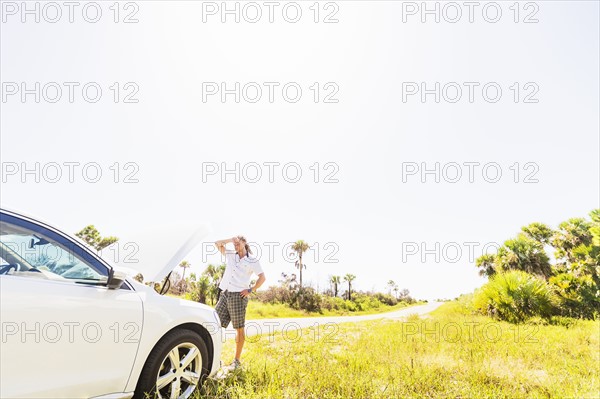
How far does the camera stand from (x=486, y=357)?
5070 mm

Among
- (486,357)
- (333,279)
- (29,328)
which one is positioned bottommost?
(333,279)

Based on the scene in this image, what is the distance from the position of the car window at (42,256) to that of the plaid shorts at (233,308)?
2176 mm

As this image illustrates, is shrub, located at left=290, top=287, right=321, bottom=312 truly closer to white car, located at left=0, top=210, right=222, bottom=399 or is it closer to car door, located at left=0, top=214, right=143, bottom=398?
white car, located at left=0, top=210, right=222, bottom=399

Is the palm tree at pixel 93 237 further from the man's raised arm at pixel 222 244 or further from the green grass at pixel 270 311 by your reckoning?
the man's raised arm at pixel 222 244

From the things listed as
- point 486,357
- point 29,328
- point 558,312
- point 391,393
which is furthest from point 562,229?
point 29,328

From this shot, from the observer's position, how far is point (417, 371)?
4211 millimetres

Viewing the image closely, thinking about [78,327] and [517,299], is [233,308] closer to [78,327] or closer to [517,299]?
[78,327]

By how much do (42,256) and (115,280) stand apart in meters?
0.59

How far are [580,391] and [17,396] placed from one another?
5237mm

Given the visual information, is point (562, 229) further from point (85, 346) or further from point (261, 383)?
point (85, 346)

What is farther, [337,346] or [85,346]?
[337,346]

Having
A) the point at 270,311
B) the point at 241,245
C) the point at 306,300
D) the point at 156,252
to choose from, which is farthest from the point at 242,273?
the point at 306,300

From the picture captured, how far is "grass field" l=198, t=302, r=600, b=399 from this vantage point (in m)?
3.60

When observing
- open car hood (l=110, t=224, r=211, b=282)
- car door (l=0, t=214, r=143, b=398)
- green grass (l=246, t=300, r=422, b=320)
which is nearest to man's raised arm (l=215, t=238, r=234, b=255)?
open car hood (l=110, t=224, r=211, b=282)
